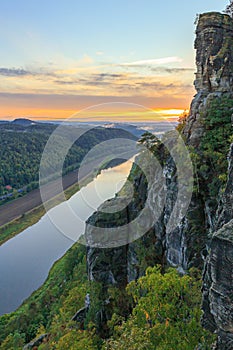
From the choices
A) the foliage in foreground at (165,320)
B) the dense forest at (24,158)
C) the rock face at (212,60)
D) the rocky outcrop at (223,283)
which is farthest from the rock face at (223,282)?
the dense forest at (24,158)

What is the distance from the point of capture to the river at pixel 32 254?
3133 cm

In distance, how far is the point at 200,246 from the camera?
12.4 metres

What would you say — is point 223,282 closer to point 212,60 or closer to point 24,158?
point 212,60

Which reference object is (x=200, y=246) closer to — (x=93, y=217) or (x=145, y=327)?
(x=145, y=327)

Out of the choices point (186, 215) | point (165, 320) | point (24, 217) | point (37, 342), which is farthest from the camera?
point (24, 217)

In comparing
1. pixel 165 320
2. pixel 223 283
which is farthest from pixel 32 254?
pixel 223 283

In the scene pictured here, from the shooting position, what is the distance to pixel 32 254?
1543 inches

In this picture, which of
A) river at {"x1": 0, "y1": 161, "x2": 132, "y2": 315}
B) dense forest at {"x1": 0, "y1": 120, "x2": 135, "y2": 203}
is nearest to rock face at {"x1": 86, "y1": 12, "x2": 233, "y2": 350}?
river at {"x1": 0, "y1": 161, "x2": 132, "y2": 315}

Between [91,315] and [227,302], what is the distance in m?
11.5

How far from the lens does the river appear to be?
31328mm

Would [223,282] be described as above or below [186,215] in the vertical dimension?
above

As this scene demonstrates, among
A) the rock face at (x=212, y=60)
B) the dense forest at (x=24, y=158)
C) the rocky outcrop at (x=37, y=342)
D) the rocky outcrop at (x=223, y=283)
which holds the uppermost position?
the rock face at (x=212, y=60)

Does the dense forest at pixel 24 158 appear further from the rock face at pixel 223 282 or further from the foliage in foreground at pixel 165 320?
the rock face at pixel 223 282

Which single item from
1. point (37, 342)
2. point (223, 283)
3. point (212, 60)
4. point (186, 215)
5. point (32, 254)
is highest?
point (212, 60)
